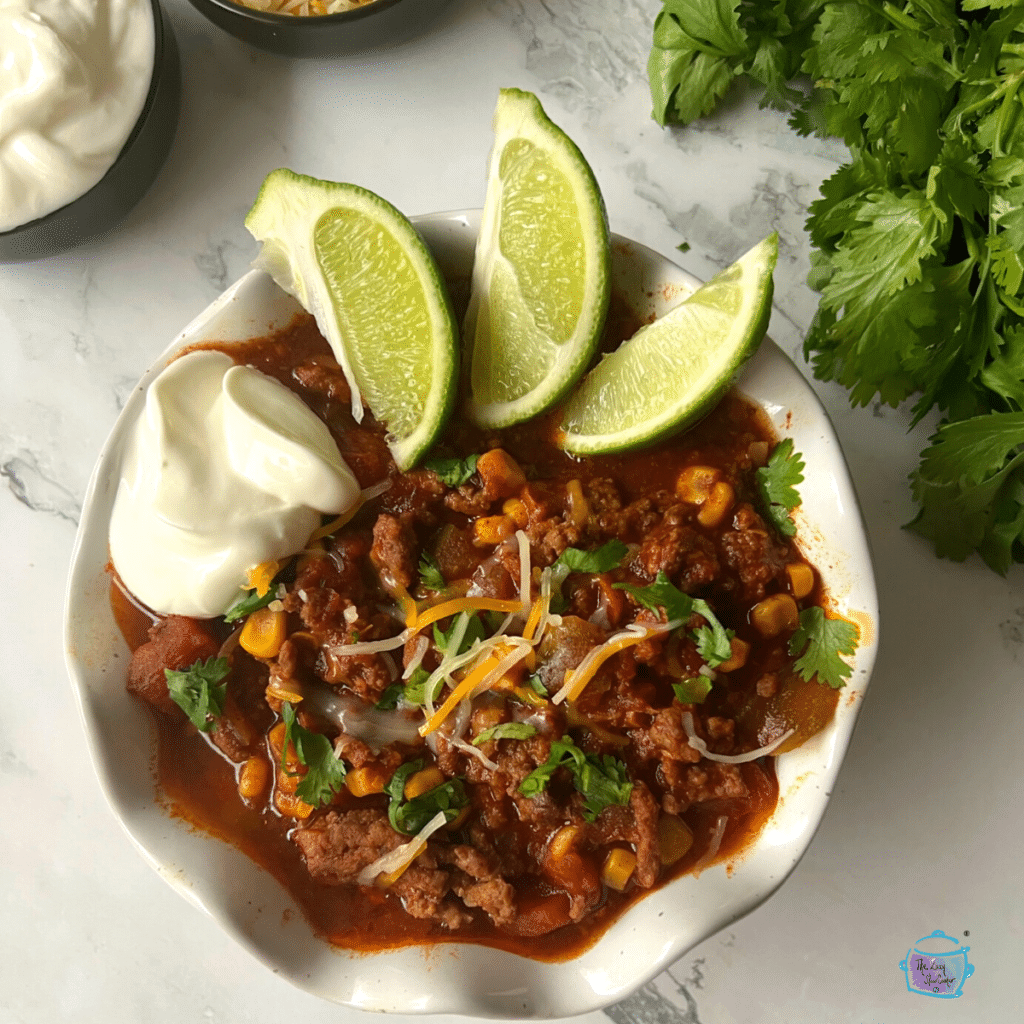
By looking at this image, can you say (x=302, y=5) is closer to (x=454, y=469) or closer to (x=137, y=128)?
(x=137, y=128)

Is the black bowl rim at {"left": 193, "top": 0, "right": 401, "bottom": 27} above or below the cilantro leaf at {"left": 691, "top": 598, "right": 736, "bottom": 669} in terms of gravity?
above

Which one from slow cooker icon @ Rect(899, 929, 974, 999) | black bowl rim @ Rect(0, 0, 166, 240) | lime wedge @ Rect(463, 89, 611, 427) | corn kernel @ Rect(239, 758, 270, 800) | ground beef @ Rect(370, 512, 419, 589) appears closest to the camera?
lime wedge @ Rect(463, 89, 611, 427)

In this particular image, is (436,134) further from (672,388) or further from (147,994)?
(147,994)

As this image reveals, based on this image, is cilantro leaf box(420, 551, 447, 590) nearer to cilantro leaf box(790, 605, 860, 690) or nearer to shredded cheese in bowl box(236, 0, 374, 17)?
cilantro leaf box(790, 605, 860, 690)

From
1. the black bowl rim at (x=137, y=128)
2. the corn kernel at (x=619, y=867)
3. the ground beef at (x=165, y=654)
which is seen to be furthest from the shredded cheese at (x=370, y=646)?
the black bowl rim at (x=137, y=128)

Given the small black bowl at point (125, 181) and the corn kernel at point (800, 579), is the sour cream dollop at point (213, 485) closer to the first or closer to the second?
the small black bowl at point (125, 181)

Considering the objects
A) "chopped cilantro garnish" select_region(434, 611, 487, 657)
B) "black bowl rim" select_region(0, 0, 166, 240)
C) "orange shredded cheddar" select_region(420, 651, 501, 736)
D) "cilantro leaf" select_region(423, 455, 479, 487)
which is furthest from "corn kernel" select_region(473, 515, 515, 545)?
"black bowl rim" select_region(0, 0, 166, 240)

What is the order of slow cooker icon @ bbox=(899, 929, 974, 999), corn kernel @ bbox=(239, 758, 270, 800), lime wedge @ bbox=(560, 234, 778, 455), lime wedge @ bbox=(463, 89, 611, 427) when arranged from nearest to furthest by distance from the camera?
lime wedge @ bbox=(560, 234, 778, 455), lime wedge @ bbox=(463, 89, 611, 427), corn kernel @ bbox=(239, 758, 270, 800), slow cooker icon @ bbox=(899, 929, 974, 999)
